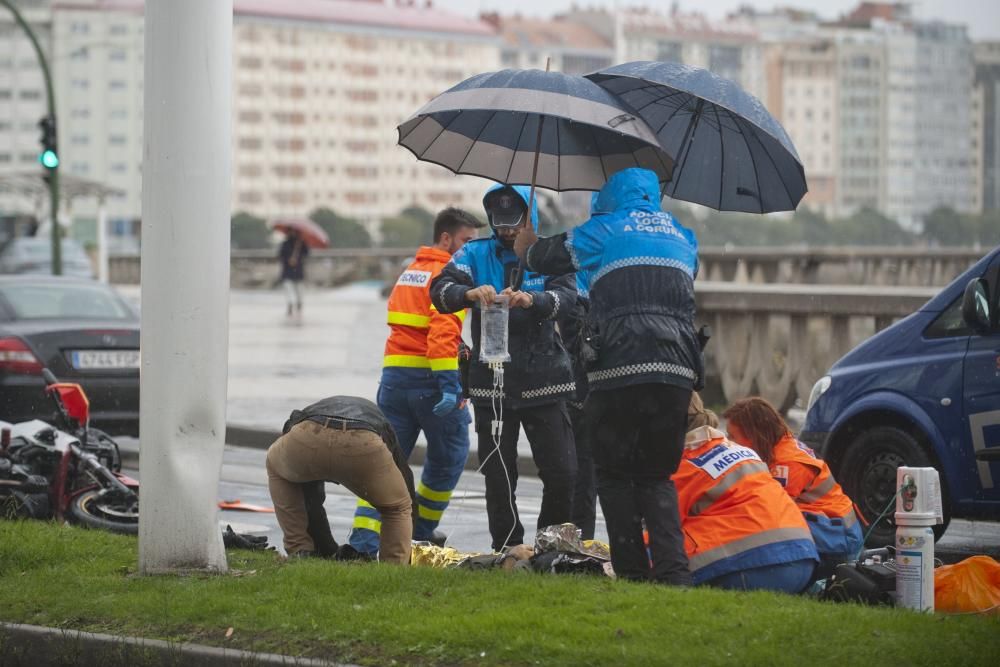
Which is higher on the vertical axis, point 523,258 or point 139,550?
point 523,258

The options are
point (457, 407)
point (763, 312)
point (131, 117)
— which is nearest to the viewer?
point (457, 407)

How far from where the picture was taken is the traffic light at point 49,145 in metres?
31.0

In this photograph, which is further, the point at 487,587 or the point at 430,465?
the point at 430,465

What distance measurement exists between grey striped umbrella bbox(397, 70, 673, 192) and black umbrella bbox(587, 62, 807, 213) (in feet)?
0.48

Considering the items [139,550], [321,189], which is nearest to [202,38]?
[139,550]

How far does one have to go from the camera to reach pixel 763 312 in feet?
57.0

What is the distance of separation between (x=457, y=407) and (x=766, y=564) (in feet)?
7.41

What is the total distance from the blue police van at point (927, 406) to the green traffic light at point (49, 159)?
23.0 metres

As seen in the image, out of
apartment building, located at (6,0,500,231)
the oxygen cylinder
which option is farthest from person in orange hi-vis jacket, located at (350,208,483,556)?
apartment building, located at (6,0,500,231)

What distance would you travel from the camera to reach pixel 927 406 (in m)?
9.48

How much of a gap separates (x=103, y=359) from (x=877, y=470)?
6523 mm

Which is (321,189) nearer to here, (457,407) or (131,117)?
(131,117)

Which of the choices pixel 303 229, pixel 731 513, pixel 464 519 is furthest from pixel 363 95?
pixel 731 513

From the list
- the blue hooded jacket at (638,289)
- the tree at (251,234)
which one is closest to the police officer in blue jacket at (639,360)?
the blue hooded jacket at (638,289)
